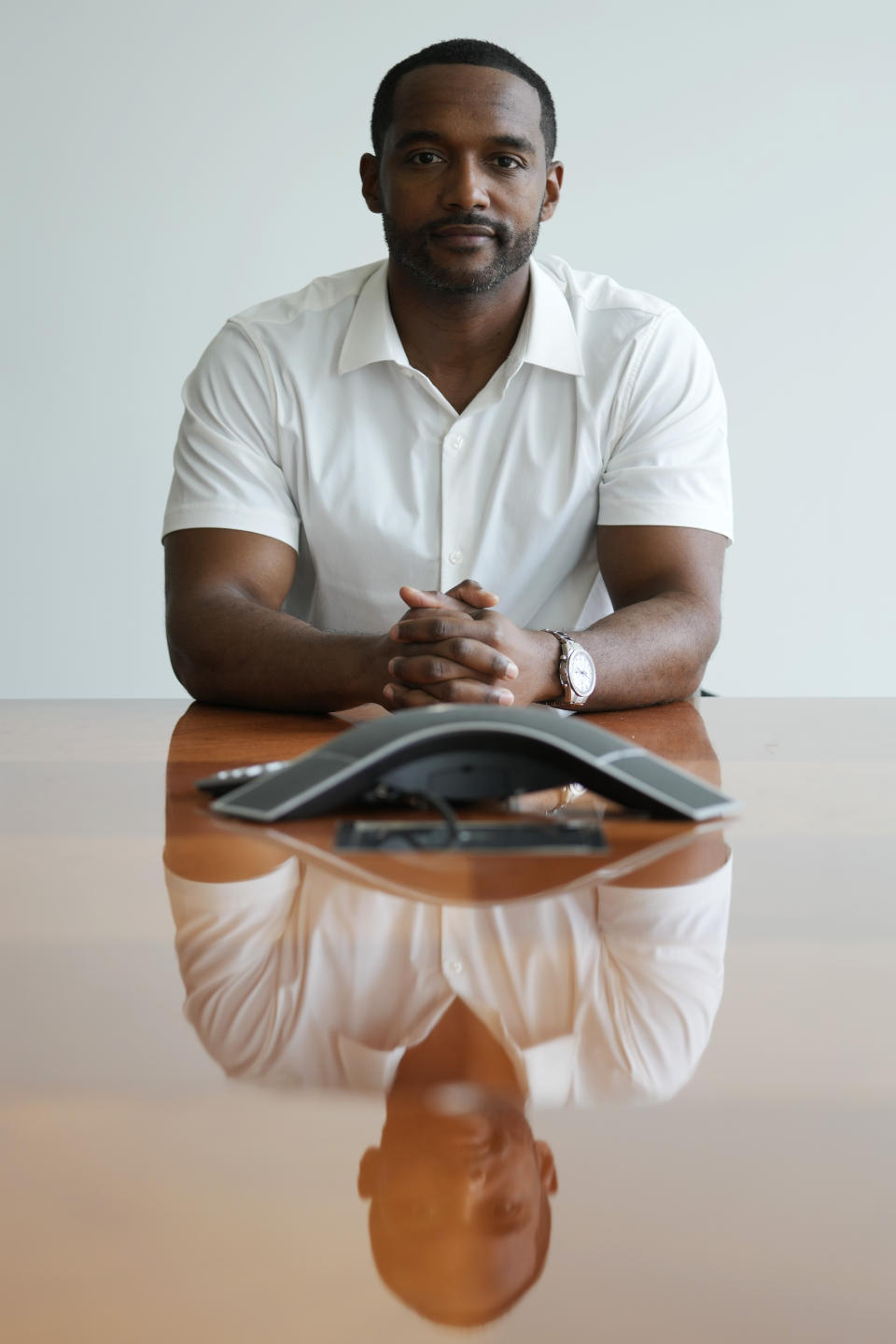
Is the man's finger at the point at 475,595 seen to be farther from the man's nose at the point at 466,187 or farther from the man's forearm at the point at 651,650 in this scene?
the man's nose at the point at 466,187

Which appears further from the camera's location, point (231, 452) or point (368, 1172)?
point (231, 452)

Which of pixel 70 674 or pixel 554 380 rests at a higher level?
pixel 554 380

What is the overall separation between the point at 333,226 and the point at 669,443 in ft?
6.49

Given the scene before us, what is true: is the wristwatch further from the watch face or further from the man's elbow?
the man's elbow

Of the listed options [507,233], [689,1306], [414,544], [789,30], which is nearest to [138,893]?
[689,1306]

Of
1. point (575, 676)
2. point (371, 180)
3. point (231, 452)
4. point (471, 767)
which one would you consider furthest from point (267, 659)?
point (371, 180)

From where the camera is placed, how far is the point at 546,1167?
0.30 metres

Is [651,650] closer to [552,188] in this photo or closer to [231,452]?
[231,452]

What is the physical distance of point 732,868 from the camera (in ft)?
2.04

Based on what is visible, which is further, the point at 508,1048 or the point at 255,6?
the point at 255,6

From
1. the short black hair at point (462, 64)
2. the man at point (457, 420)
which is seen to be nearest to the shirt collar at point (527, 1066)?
the man at point (457, 420)

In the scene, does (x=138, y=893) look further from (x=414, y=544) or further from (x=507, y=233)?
(x=507, y=233)

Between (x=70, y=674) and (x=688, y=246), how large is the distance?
1.96 m

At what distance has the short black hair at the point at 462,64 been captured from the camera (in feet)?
6.12
